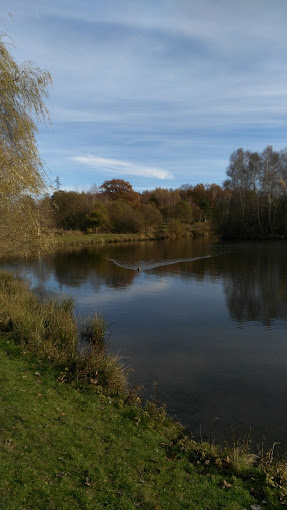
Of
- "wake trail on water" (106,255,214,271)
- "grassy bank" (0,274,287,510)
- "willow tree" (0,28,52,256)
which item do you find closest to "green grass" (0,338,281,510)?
"grassy bank" (0,274,287,510)

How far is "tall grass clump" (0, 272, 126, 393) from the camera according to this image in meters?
7.65

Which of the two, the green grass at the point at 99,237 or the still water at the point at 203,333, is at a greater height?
the green grass at the point at 99,237

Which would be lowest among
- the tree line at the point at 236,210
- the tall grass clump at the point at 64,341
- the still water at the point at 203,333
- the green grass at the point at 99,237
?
the still water at the point at 203,333

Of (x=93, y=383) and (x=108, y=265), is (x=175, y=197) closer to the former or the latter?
(x=108, y=265)

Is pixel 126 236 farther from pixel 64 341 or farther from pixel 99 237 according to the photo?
pixel 64 341

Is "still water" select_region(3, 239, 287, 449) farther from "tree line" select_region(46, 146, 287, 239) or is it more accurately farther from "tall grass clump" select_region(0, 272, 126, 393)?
"tree line" select_region(46, 146, 287, 239)

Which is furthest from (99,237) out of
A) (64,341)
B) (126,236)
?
(64,341)

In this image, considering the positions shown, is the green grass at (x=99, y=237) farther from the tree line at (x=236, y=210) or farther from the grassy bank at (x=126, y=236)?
the tree line at (x=236, y=210)

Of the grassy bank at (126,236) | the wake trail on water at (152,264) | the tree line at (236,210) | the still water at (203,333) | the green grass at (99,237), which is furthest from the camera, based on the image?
the tree line at (236,210)

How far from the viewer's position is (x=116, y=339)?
1179cm

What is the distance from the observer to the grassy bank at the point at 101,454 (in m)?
4.04

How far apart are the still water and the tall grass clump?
85 cm

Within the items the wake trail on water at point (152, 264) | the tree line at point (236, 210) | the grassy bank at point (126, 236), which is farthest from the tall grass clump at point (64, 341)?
the tree line at point (236, 210)

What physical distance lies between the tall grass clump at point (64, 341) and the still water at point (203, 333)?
0.85 metres
